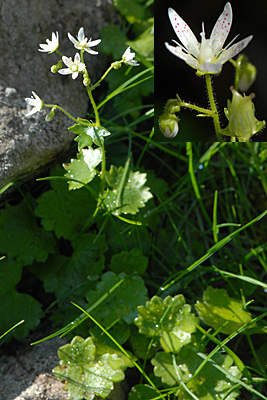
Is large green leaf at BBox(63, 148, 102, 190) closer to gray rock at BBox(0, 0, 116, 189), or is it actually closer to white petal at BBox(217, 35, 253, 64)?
gray rock at BBox(0, 0, 116, 189)

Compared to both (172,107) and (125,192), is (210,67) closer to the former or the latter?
(172,107)

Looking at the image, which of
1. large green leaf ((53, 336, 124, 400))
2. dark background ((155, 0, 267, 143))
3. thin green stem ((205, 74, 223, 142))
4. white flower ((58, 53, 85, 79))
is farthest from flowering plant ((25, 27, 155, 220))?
large green leaf ((53, 336, 124, 400))

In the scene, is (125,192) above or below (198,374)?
above

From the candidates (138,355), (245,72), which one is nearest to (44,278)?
(138,355)

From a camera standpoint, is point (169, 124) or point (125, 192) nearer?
point (169, 124)

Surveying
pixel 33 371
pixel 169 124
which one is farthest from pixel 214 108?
pixel 33 371

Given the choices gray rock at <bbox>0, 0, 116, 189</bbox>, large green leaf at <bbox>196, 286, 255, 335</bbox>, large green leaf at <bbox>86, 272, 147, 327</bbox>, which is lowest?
large green leaf at <bbox>196, 286, 255, 335</bbox>

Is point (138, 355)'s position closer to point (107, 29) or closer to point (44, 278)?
point (44, 278)
